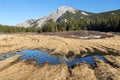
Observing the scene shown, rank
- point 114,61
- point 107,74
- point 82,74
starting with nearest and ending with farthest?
point 107,74
point 82,74
point 114,61

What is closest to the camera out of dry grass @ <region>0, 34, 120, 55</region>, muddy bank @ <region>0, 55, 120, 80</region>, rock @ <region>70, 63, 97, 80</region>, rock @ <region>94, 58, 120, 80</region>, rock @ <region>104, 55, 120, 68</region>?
rock @ <region>94, 58, 120, 80</region>

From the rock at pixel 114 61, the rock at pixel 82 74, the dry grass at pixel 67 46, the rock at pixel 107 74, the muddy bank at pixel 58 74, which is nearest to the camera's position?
the rock at pixel 107 74

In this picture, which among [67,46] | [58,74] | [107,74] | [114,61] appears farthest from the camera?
[67,46]

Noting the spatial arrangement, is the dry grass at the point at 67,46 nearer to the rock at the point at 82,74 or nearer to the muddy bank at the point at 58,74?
the muddy bank at the point at 58,74

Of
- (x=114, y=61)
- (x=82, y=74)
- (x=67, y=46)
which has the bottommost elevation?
(x=67, y=46)

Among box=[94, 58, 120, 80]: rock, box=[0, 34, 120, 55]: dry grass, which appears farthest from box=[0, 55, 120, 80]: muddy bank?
box=[0, 34, 120, 55]: dry grass

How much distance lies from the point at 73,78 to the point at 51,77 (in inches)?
87.3

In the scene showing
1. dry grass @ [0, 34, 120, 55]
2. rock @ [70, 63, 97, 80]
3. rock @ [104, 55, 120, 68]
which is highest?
rock @ [70, 63, 97, 80]

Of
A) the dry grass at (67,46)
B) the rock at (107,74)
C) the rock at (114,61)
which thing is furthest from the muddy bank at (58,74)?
the dry grass at (67,46)

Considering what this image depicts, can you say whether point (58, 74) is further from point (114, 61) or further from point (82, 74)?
point (114, 61)

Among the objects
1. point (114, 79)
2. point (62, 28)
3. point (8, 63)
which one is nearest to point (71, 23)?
point (62, 28)

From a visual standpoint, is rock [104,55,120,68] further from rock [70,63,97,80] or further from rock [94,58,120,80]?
rock [70,63,97,80]

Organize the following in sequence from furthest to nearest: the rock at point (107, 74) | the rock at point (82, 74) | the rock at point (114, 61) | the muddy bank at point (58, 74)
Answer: the rock at point (114, 61), the muddy bank at point (58, 74), the rock at point (82, 74), the rock at point (107, 74)

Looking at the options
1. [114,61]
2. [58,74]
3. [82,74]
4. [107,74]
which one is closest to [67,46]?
[114,61]
